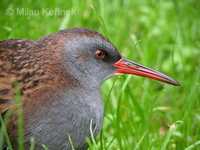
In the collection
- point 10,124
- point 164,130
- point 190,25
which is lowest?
point 164,130

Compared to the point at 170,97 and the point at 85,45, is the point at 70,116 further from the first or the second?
the point at 170,97

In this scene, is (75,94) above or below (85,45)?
below

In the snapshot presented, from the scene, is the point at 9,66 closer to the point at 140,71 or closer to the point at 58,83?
the point at 58,83

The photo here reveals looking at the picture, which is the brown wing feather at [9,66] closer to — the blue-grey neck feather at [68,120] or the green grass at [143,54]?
the blue-grey neck feather at [68,120]

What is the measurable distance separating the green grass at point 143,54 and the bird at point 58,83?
241mm

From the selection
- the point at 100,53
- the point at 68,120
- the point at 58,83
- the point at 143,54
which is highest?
the point at 100,53

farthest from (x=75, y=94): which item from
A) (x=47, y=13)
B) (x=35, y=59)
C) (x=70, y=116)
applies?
(x=47, y=13)

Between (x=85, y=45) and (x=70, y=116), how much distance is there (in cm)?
62

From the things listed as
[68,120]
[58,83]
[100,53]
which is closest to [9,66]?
[58,83]

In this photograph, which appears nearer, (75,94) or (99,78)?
(75,94)

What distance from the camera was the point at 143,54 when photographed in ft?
16.8

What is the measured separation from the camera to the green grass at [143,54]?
13.2 ft

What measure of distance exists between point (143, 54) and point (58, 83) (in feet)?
6.64

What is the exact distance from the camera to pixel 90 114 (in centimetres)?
336
